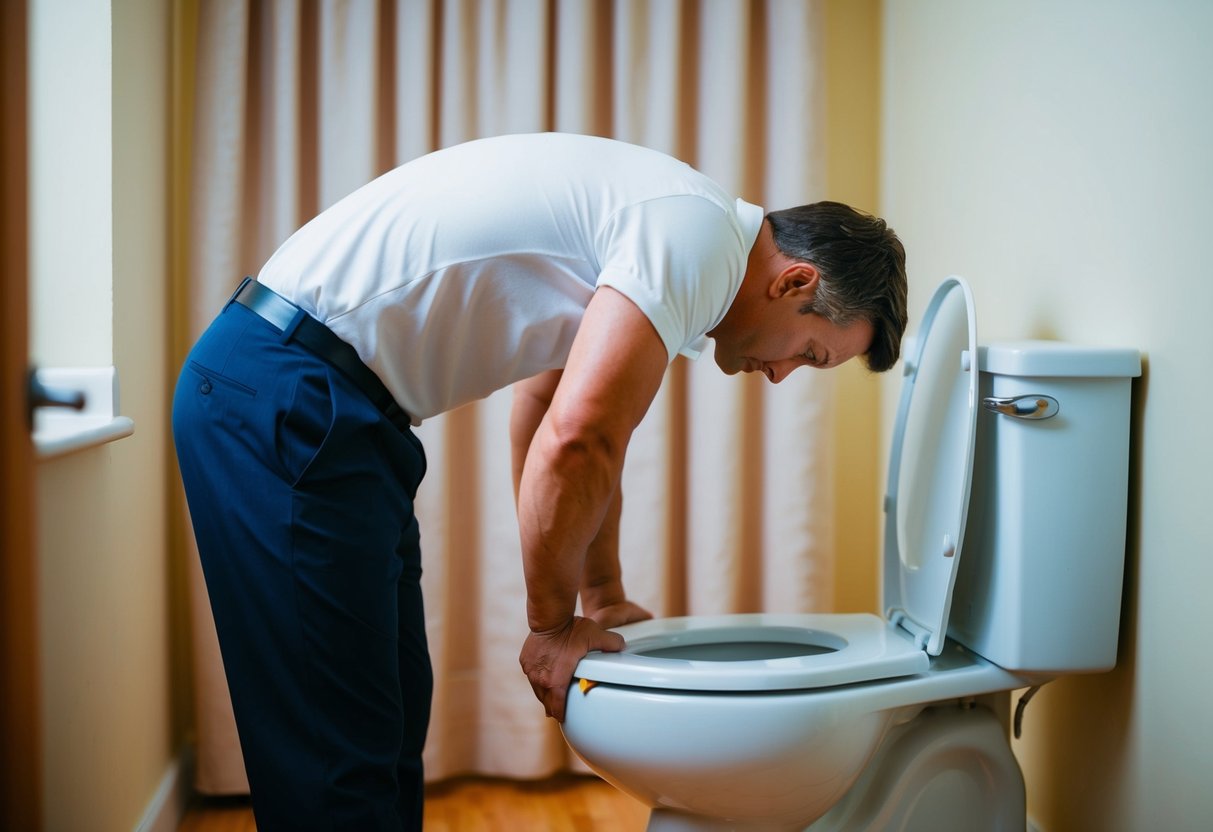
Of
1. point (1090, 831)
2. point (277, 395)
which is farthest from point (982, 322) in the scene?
point (277, 395)

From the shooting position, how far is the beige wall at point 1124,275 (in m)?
1.10

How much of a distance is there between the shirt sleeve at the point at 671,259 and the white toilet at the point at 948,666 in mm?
350

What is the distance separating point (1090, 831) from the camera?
1.34 metres

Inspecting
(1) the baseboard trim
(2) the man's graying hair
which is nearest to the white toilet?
(2) the man's graying hair

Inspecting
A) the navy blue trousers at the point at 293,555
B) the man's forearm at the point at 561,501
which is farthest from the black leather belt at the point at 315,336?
the man's forearm at the point at 561,501

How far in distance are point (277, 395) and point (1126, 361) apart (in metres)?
0.96

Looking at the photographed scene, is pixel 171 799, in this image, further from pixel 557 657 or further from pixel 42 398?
pixel 42 398

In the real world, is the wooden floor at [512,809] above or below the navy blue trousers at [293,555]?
below

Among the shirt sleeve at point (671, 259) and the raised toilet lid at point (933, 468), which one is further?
the raised toilet lid at point (933, 468)

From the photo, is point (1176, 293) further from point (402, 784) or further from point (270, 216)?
point (270, 216)

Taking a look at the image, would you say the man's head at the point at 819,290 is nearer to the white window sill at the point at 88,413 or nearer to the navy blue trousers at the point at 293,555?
the navy blue trousers at the point at 293,555

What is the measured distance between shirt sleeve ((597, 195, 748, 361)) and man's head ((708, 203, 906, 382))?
148 mm

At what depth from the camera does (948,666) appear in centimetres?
130

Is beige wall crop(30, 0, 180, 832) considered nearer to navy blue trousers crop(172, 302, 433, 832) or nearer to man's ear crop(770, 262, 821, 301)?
navy blue trousers crop(172, 302, 433, 832)
